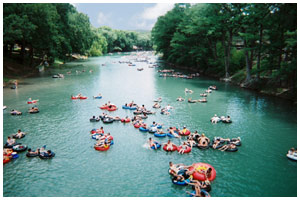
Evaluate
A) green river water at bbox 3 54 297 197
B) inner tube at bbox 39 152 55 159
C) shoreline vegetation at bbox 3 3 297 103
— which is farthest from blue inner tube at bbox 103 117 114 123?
shoreline vegetation at bbox 3 3 297 103

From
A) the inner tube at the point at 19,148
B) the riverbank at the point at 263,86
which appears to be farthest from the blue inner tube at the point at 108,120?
the riverbank at the point at 263,86

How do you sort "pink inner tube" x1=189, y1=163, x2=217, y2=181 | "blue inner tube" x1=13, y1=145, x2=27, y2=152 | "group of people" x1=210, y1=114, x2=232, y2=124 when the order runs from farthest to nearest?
"group of people" x1=210, y1=114, x2=232, y2=124
"blue inner tube" x1=13, y1=145, x2=27, y2=152
"pink inner tube" x1=189, y1=163, x2=217, y2=181

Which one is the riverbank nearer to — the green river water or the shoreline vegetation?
the shoreline vegetation

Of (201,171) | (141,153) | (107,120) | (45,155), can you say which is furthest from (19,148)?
(201,171)

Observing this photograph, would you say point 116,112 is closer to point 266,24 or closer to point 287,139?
point 287,139

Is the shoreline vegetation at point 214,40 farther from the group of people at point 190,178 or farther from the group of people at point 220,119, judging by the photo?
the group of people at point 190,178

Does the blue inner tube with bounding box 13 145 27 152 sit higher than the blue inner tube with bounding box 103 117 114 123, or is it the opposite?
the blue inner tube with bounding box 103 117 114 123

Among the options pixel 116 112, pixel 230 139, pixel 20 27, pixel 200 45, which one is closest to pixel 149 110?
pixel 116 112
